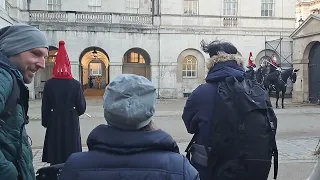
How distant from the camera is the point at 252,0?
32812mm

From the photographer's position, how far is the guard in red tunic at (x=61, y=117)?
22.2 feet

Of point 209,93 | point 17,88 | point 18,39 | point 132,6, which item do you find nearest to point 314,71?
point 132,6

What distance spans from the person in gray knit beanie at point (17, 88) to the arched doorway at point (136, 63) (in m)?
28.9

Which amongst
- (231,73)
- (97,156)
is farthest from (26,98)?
(231,73)

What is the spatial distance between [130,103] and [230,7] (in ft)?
104

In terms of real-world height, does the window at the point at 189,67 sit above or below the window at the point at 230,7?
below

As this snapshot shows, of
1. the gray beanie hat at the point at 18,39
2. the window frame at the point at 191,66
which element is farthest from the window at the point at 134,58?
the gray beanie hat at the point at 18,39

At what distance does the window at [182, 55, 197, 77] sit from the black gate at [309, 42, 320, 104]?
11165 mm

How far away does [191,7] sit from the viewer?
3206cm

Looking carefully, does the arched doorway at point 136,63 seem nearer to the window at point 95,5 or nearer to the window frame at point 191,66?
the window frame at point 191,66

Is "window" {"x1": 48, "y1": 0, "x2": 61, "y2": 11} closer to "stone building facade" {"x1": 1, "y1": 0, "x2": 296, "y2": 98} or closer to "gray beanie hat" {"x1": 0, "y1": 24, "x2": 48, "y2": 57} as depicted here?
"stone building facade" {"x1": 1, "y1": 0, "x2": 296, "y2": 98}

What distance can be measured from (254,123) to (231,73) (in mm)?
511

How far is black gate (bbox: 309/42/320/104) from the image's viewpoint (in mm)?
21250

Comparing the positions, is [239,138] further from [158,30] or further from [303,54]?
[158,30]
